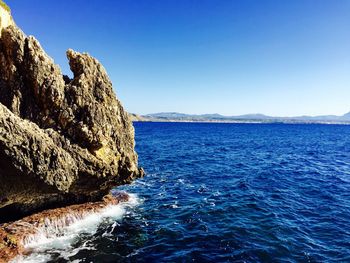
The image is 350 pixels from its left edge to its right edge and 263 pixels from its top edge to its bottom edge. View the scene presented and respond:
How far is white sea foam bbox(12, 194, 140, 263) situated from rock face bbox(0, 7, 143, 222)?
2.32 m

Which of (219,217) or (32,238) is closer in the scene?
(32,238)

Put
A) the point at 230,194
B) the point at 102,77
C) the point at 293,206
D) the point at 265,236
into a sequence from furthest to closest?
the point at 230,194 → the point at 293,206 → the point at 102,77 → the point at 265,236

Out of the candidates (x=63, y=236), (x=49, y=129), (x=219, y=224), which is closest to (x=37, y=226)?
(x=63, y=236)

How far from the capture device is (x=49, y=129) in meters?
19.4

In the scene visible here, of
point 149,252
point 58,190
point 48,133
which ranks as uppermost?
point 48,133

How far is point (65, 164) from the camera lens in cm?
1894

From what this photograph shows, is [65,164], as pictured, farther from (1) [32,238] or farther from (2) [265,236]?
(2) [265,236]

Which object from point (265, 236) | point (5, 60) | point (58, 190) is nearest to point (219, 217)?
point (265, 236)

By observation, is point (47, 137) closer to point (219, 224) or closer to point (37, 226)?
point (37, 226)

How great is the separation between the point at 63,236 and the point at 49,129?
7675mm

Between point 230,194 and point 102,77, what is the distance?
17.8 meters

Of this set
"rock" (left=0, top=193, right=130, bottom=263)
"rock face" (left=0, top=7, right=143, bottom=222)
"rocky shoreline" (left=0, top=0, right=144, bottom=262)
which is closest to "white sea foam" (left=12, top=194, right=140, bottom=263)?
"rock" (left=0, top=193, right=130, bottom=263)

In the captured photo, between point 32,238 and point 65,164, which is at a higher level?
point 65,164

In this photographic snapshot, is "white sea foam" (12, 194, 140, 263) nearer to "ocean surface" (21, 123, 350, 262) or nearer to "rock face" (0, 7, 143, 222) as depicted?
"ocean surface" (21, 123, 350, 262)
